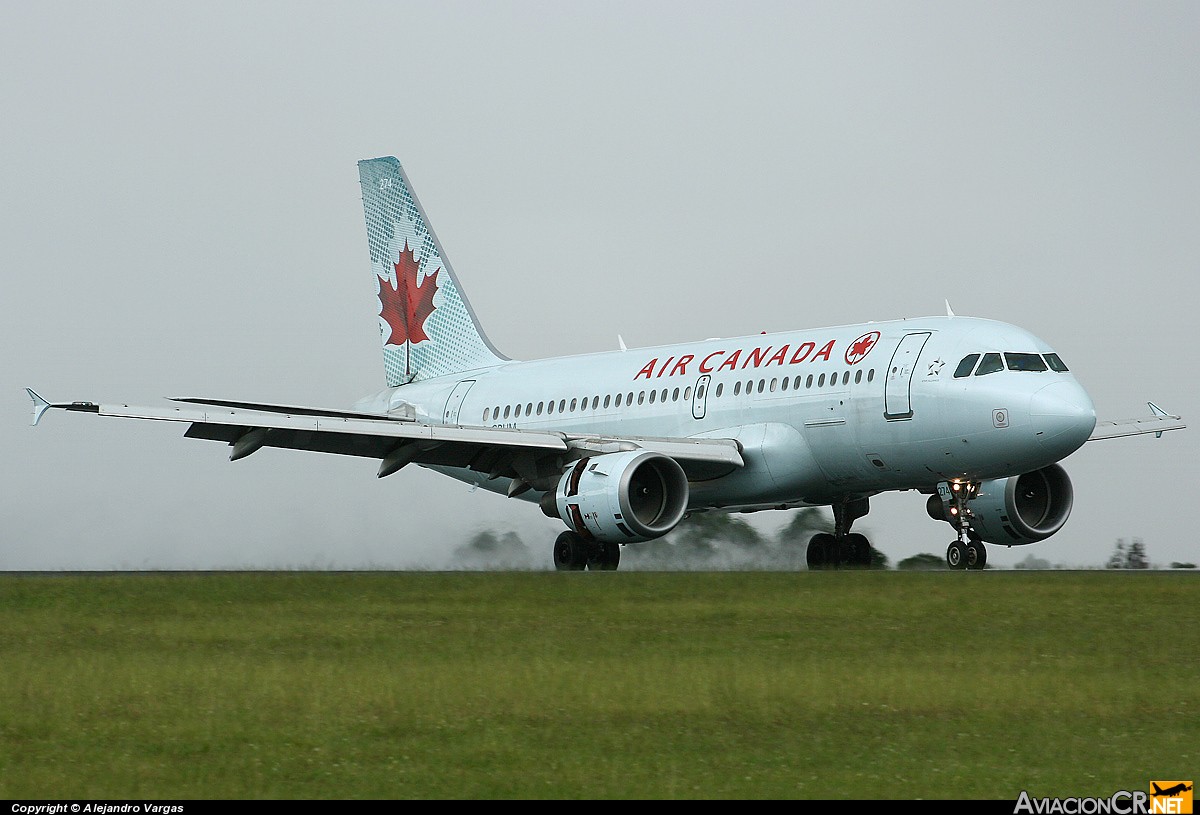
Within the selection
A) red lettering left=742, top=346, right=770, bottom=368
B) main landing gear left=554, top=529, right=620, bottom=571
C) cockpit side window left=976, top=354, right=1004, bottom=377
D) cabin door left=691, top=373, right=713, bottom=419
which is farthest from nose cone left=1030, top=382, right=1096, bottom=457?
main landing gear left=554, top=529, right=620, bottom=571

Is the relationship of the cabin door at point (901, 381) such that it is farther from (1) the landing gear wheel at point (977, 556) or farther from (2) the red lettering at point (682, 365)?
(2) the red lettering at point (682, 365)

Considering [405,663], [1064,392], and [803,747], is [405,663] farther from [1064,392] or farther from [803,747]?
[1064,392]

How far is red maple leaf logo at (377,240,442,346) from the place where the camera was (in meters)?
39.8

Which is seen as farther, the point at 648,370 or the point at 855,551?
the point at 648,370

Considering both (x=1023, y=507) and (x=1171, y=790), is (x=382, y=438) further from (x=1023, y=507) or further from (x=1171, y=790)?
(x=1171, y=790)

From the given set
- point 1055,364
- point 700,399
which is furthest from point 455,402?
point 1055,364

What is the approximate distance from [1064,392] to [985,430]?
1.39 meters

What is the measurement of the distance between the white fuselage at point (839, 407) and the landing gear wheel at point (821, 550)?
167cm

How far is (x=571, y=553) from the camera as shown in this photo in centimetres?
3073

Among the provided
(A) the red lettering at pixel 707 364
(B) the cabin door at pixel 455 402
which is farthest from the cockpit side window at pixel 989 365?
(B) the cabin door at pixel 455 402

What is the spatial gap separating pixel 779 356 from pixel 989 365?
432cm

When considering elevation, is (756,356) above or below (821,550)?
above

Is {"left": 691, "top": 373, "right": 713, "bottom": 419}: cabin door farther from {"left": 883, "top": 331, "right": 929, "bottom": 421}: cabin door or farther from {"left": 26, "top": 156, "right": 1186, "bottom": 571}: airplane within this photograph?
{"left": 883, "top": 331, "right": 929, "bottom": 421}: cabin door

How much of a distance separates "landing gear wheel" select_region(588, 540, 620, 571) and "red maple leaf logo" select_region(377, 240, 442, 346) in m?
10.4
